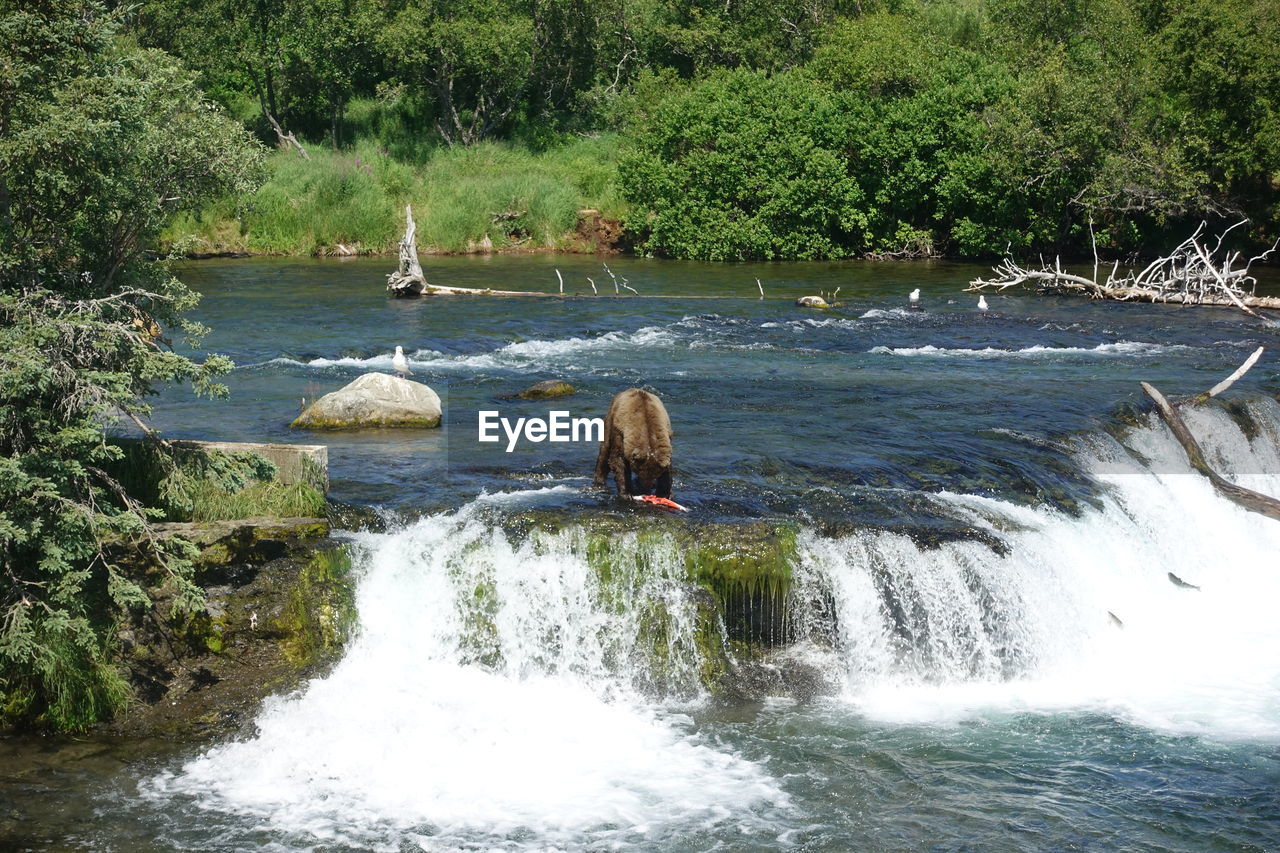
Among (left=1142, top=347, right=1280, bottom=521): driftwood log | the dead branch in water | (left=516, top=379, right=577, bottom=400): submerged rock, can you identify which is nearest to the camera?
(left=1142, top=347, right=1280, bottom=521): driftwood log

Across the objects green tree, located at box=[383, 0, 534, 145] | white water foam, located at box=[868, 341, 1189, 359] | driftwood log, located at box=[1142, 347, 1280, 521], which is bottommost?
driftwood log, located at box=[1142, 347, 1280, 521]

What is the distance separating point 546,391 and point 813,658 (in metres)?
8.66

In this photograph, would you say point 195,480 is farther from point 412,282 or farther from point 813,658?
point 412,282

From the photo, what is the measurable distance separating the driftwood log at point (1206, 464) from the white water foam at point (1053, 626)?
44.9 inches

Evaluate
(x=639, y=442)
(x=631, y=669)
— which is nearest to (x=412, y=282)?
(x=639, y=442)

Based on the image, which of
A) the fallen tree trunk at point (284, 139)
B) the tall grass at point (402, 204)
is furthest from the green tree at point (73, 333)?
the fallen tree trunk at point (284, 139)

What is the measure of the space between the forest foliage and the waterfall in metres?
27.5

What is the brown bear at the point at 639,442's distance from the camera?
13.4 m

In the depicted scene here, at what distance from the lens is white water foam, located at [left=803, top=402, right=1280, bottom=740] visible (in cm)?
1215

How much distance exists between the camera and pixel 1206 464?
17.6 m

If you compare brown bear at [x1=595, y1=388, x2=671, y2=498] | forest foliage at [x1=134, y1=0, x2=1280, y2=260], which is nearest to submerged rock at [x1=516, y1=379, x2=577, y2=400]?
brown bear at [x1=595, y1=388, x2=671, y2=498]

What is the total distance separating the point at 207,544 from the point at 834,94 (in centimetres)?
3670

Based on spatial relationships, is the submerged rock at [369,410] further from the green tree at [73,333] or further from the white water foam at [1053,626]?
the white water foam at [1053,626]

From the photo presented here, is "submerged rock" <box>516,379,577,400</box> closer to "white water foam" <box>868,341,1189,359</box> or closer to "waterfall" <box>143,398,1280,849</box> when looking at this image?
"waterfall" <box>143,398,1280,849</box>
